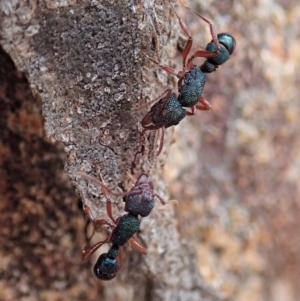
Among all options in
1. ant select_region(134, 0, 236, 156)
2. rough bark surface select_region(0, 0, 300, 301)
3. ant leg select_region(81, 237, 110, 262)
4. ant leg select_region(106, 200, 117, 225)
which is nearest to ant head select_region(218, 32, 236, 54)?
ant select_region(134, 0, 236, 156)

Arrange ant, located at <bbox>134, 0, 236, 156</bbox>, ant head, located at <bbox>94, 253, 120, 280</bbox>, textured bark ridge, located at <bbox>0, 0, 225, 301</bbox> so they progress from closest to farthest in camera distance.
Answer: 1. textured bark ridge, located at <bbox>0, 0, 225, 301</bbox>
2. ant, located at <bbox>134, 0, 236, 156</bbox>
3. ant head, located at <bbox>94, 253, 120, 280</bbox>

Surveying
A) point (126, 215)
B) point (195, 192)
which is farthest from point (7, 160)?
point (195, 192)

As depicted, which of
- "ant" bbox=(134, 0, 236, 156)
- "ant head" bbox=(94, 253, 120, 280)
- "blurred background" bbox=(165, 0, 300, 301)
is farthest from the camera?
"blurred background" bbox=(165, 0, 300, 301)

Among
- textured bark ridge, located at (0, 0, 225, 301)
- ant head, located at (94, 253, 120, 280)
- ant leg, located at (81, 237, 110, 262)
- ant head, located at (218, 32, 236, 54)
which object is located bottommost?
ant head, located at (94, 253, 120, 280)

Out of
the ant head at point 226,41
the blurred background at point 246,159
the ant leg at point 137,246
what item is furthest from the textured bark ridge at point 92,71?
the blurred background at point 246,159

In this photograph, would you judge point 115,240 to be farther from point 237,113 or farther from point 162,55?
point 237,113

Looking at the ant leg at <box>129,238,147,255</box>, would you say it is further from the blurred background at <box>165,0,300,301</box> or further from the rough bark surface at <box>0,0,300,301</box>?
the blurred background at <box>165,0,300,301</box>

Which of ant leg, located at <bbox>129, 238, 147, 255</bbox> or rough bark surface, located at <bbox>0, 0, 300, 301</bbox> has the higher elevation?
rough bark surface, located at <bbox>0, 0, 300, 301</bbox>
